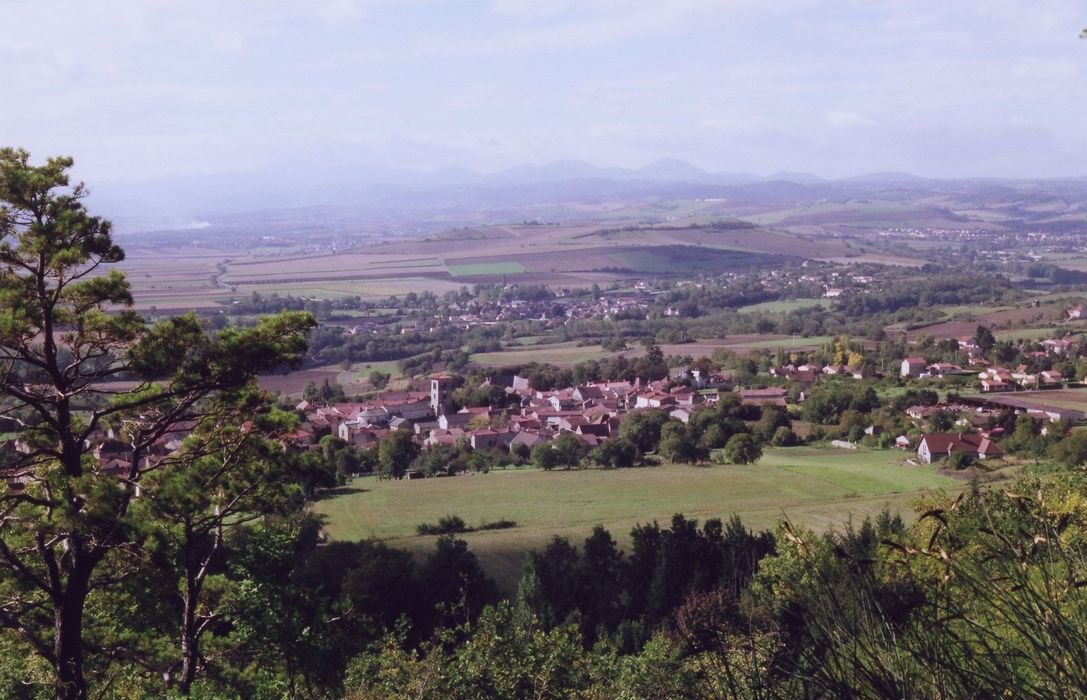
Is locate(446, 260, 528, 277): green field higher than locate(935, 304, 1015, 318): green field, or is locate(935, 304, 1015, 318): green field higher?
locate(446, 260, 528, 277): green field

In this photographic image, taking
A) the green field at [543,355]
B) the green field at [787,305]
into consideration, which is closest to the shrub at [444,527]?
the green field at [543,355]

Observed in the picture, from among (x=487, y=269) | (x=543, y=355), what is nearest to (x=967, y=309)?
(x=543, y=355)

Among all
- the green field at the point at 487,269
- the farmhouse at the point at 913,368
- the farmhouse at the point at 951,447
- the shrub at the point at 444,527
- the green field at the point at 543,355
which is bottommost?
the green field at the point at 543,355

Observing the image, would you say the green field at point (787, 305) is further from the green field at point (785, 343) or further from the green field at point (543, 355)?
the green field at point (543, 355)

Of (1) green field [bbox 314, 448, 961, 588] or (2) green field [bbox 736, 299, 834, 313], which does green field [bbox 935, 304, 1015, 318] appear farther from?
(1) green field [bbox 314, 448, 961, 588]

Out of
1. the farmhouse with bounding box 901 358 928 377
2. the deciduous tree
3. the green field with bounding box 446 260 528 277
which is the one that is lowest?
the green field with bounding box 446 260 528 277

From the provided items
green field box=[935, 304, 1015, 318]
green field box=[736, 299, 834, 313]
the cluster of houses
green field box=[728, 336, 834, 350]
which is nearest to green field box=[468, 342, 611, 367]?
the cluster of houses

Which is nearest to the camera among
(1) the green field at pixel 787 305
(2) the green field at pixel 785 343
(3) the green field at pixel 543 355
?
(3) the green field at pixel 543 355
